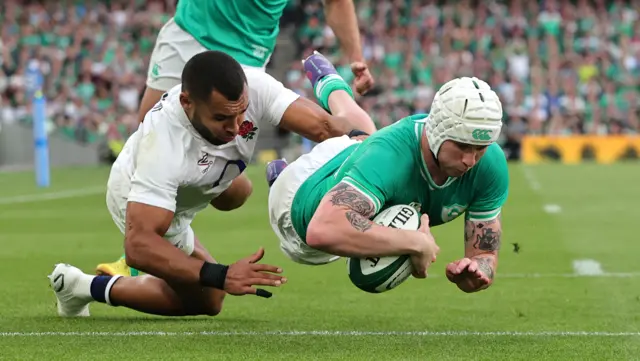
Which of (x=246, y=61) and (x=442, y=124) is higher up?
(x=442, y=124)

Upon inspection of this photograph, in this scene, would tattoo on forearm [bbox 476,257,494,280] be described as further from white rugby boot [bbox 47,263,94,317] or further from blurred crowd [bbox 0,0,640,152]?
blurred crowd [bbox 0,0,640,152]

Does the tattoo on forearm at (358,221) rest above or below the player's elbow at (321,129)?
above

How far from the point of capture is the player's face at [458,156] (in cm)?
597

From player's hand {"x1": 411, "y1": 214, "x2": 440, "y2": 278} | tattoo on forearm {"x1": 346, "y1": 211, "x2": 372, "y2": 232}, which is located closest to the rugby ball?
player's hand {"x1": 411, "y1": 214, "x2": 440, "y2": 278}

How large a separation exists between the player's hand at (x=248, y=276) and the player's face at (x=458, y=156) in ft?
3.26

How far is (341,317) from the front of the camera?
7379 millimetres

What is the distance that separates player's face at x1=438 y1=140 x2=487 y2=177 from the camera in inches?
235

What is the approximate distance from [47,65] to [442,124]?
27487mm

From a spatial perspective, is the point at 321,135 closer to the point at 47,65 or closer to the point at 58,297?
the point at 58,297

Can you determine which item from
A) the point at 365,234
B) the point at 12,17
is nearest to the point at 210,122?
the point at 365,234

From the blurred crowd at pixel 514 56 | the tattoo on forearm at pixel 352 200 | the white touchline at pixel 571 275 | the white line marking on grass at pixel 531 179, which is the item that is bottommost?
the blurred crowd at pixel 514 56

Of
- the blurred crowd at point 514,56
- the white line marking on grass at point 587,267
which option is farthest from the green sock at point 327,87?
the blurred crowd at point 514,56

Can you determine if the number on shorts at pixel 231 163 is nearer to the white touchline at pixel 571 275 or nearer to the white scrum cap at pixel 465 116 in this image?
the white scrum cap at pixel 465 116

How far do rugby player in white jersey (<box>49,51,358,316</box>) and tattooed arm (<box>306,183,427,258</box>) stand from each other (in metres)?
0.29
